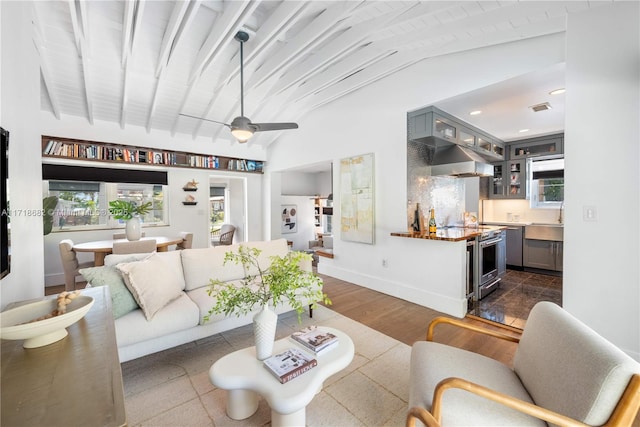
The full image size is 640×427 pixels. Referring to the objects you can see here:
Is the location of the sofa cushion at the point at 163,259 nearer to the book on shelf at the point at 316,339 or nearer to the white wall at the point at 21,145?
the white wall at the point at 21,145

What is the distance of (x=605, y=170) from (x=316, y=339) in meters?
2.67

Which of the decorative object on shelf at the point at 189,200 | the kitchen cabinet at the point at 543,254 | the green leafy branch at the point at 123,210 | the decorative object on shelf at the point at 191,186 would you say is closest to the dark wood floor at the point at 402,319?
the kitchen cabinet at the point at 543,254

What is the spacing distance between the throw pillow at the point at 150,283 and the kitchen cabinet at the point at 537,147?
6248 mm

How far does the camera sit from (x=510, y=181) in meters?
5.45

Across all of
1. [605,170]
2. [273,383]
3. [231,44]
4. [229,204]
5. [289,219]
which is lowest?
[273,383]

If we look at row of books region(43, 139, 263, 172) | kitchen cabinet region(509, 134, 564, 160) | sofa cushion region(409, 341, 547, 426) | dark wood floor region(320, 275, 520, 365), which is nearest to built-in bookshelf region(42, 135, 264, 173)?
row of books region(43, 139, 263, 172)

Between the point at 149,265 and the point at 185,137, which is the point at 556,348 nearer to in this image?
the point at 149,265

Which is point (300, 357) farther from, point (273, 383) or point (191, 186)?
point (191, 186)

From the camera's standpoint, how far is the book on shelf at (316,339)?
167 centimetres

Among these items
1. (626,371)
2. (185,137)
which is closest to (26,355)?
(626,371)

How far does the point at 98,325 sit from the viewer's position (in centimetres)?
127

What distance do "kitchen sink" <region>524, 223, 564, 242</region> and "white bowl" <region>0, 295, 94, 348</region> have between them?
6079 mm

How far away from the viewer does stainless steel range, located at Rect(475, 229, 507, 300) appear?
11.6 ft

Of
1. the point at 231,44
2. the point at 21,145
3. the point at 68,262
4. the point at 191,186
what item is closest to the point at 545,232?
the point at 231,44
